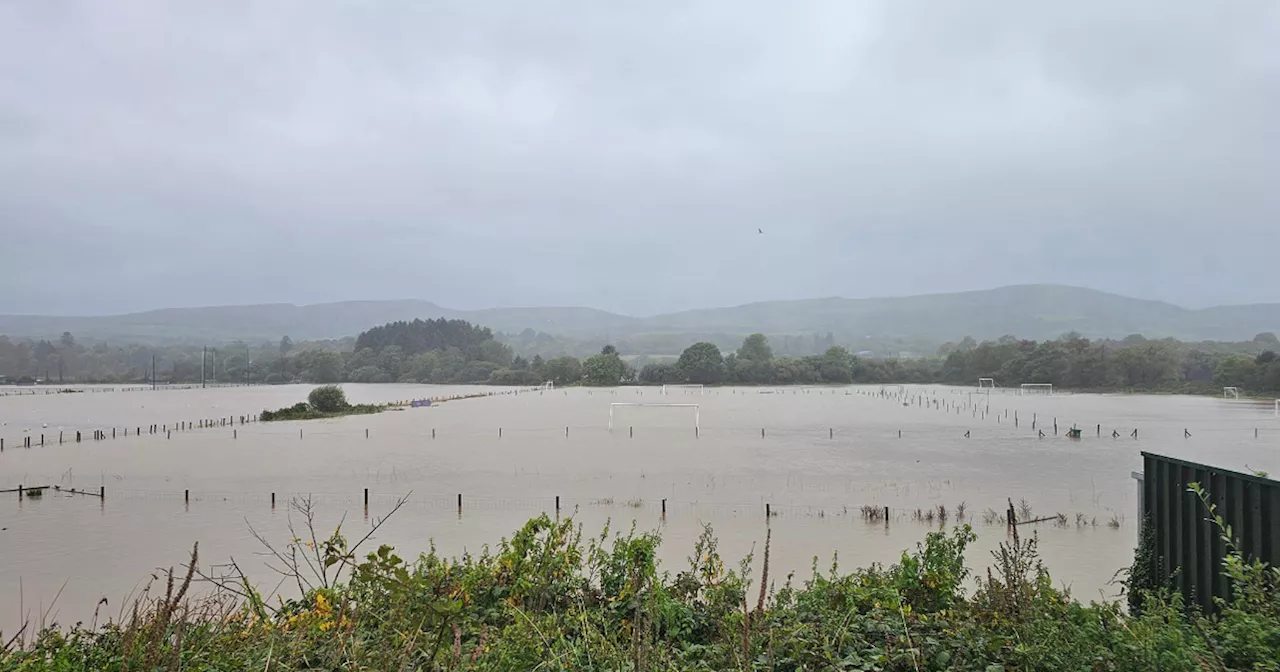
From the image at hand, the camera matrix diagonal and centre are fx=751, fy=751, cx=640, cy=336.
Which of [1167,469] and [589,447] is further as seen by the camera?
[589,447]

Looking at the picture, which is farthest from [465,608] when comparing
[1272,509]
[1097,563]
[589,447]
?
[589,447]

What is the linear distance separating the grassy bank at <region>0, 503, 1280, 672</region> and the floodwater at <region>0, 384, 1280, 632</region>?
285cm

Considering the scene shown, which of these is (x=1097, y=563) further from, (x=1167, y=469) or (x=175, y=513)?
(x=175, y=513)

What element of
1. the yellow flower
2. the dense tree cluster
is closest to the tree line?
the dense tree cluster

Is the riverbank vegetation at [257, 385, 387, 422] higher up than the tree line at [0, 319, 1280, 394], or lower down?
lower down

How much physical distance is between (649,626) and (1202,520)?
4.75 meters

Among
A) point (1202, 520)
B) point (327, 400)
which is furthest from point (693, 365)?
point (1202, 520)

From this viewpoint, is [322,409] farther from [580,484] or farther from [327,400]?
[580,484]

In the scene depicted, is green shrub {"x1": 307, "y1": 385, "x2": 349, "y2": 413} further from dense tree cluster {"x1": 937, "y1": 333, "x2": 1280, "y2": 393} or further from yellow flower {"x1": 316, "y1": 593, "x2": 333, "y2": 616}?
dense tree cluster {"x1": 937, "y1": 333, "x2": 1280, "y2": 393}

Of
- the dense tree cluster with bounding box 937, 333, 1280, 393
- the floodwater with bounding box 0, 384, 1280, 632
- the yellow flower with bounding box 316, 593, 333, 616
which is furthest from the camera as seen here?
the dense tree cluster with bounding box 937, 333, 1280, 393

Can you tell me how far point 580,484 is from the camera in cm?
2156

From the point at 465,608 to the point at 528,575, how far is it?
0.53 metres

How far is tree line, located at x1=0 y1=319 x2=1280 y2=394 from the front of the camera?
92.5 m

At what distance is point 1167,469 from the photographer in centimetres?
590
